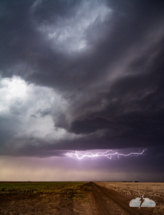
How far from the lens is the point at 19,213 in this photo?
1256 centimetres

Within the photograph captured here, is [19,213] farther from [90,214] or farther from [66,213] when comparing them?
[90,214]

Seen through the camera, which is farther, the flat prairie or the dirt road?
the flat prairie

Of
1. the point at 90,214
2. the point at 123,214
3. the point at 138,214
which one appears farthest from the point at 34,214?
the point at 138,214

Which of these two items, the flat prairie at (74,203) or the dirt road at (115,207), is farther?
the flat prairie at (74,203)

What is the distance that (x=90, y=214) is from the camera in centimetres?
1170

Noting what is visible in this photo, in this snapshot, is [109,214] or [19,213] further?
[19,213]

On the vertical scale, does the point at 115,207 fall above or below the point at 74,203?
above

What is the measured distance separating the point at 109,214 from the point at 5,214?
7.81 m

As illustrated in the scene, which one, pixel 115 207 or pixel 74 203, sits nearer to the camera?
pixel 115 207

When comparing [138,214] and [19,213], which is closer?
[138,214]

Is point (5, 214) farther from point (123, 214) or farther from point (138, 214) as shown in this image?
point (138, 214)

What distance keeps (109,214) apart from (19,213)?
22.8 ft

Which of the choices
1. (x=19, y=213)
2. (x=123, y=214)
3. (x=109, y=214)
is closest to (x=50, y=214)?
(x=19, y=213)

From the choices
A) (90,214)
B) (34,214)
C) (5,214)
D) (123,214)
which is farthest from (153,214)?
(5,214)
